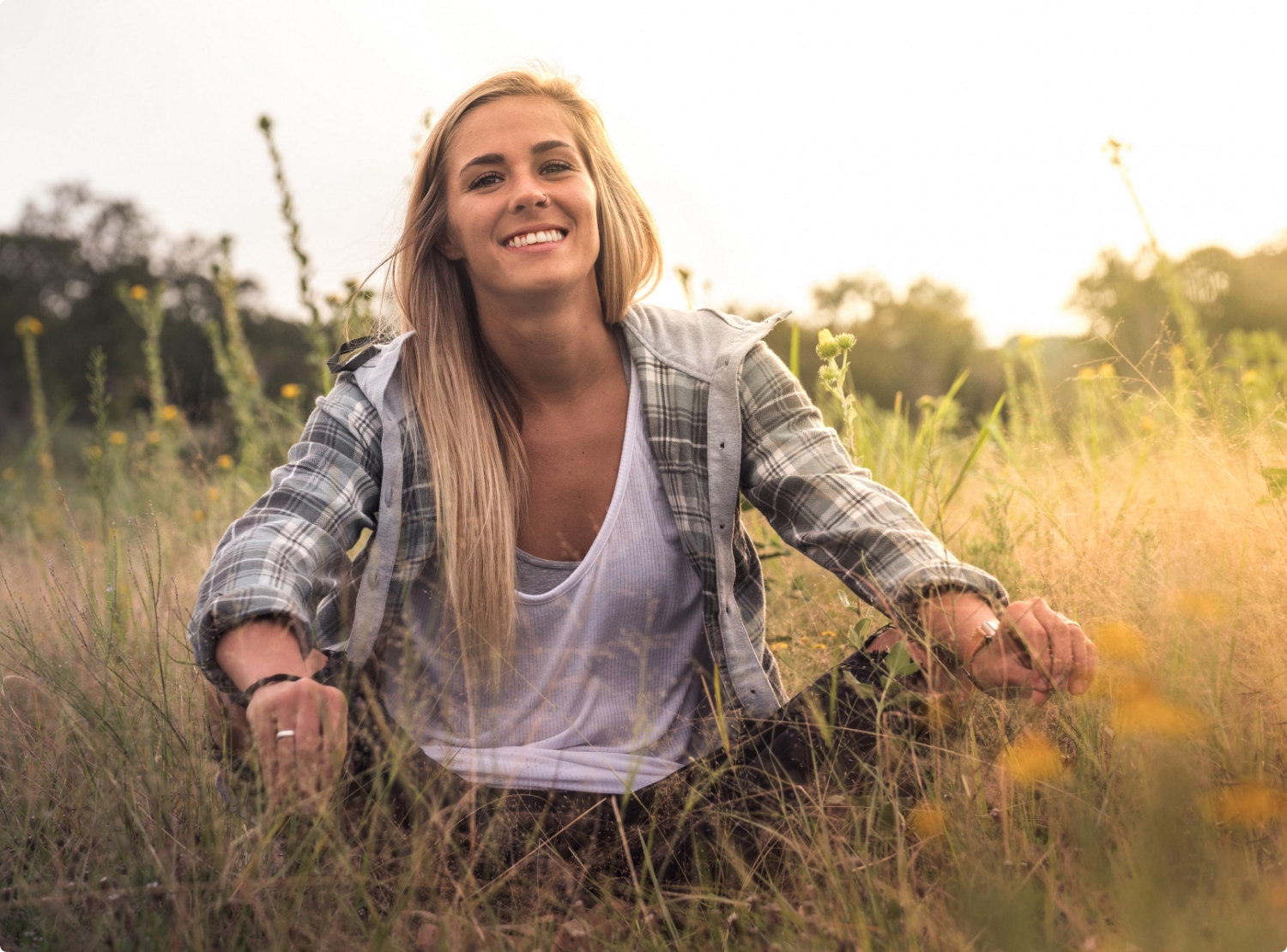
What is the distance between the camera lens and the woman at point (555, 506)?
5.26ft

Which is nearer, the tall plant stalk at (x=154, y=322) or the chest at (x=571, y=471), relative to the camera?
the chest at (x=571, y=471)

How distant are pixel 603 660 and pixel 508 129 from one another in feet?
3.62

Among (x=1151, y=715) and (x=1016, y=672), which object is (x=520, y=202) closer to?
(x=1016, y=672)

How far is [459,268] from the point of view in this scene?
2.10 meters

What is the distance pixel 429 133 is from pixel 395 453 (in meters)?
0.77

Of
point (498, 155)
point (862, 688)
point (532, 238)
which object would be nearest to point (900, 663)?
point (862, 688)

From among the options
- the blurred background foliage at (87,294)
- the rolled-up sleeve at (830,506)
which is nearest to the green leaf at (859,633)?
the rolled-up sleeve at (830,506)

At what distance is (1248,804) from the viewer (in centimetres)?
123

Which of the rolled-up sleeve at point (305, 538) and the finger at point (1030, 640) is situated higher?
the rolled-up sleeve at point (305, 538)

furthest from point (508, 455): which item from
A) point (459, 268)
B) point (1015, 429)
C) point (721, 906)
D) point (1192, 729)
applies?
point (1015, 429)

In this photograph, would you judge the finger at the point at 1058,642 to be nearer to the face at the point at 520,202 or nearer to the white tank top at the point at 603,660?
the white tank top at the point at 603,660

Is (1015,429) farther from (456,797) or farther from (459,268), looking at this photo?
(456,797)

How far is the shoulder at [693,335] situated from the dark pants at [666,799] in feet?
2.14

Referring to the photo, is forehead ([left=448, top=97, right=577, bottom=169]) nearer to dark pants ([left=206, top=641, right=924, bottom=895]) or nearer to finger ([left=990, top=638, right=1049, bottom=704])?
dark pants ([left=206, top=641, right=924, bottom=895])
